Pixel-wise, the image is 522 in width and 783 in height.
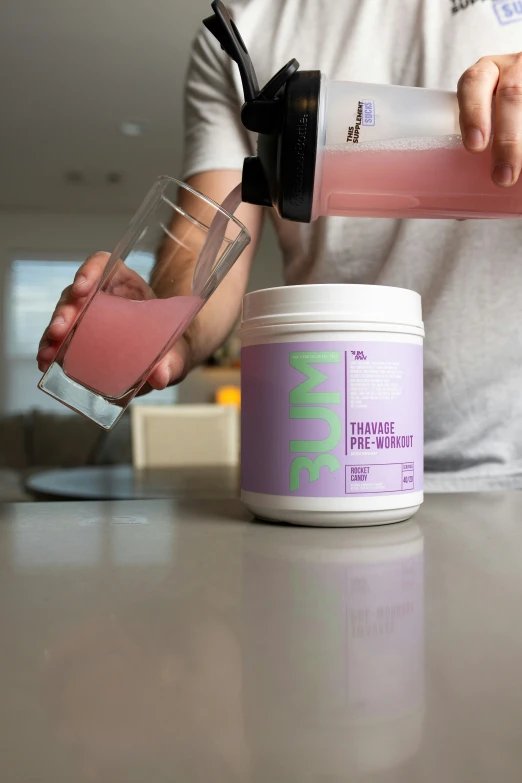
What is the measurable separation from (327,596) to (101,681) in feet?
0.42

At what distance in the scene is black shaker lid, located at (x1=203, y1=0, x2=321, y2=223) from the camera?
0.42 meters

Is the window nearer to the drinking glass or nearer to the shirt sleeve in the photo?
the shirt sleeve

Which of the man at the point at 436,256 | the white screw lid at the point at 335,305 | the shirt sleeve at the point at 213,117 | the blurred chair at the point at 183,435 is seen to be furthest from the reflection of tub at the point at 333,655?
the blurred chair at the point at 183,435

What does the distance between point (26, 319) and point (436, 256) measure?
5.91 m

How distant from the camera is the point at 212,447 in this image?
2768 millimetres

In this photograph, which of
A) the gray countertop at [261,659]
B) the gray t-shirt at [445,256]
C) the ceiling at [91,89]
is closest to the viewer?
the gray countertop at [261,659]

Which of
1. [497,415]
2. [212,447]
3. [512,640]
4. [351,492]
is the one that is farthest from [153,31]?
[512,640]

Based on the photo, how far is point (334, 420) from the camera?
0.47 m

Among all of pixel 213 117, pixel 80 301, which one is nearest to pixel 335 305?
pixel 80 301

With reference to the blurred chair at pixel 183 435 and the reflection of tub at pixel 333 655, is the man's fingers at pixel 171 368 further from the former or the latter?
the blurred chair at pixel 183 435

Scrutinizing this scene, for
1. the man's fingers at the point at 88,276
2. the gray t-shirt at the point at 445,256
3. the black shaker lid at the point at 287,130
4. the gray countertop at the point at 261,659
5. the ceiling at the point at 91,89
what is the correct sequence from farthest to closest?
the ceiling at the point at 91,89 < the gray t-shirt at the point at 445,256 < the man's fingers at the point at 88,276 < the black shaker lid at the point at 287,130 < the gray countertop at the point at 261,659

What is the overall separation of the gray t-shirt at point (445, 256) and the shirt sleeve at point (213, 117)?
0.06m

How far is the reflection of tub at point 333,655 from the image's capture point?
19cm

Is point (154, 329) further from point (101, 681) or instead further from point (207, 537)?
point (101, 681)
